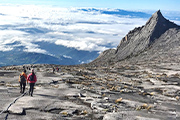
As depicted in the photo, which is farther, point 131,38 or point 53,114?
point 131,38

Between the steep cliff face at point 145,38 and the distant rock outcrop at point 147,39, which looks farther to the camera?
the steep cliff face at point 145,38

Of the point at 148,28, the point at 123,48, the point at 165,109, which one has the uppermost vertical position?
the point at 148,28

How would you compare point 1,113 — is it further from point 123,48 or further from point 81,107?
point 123,48

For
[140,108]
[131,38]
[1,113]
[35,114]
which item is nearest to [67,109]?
[35,114]

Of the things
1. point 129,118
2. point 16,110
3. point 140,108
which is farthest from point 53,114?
point 140,108

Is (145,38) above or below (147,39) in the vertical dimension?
above

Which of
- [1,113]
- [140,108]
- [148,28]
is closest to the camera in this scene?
[1,113]

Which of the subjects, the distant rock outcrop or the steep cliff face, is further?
the steep cliff face

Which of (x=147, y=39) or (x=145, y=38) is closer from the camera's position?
(x=147, y=39)

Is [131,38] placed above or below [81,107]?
above

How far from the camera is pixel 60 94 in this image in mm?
21328

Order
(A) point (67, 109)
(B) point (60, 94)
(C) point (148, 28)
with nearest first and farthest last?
(A) point (67, 109)
(B) point (60, 94)
(C) point (148, 28)

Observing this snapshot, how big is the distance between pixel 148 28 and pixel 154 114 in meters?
103

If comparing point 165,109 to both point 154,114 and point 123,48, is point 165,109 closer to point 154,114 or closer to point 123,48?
point 154,114
